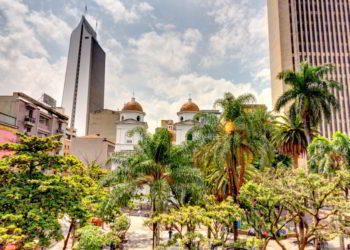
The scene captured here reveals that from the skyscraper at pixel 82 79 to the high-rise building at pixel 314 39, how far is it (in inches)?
2826

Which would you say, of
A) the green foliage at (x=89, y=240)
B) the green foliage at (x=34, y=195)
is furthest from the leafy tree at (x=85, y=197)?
the green foliage at (x=89, y=240)

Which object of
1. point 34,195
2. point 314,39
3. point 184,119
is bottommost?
point 34,195

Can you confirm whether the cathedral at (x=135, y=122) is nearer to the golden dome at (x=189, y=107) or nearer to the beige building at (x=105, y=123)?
the golden dome at (x=189, y=107)

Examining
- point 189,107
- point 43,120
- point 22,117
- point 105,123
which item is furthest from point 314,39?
point 22,117

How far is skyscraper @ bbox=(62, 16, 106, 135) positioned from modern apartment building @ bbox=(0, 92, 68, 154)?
66868 mm

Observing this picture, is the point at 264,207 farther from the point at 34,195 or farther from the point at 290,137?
the point at 290,137

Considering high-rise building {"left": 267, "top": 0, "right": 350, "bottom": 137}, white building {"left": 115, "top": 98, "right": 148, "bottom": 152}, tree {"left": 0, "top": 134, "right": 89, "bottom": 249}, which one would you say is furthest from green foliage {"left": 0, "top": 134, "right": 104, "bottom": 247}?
high-rise building {"left": 267, "top": 0, "right": 350, "bottom": 137}

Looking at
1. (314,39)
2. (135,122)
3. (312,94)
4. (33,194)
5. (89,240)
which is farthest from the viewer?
(314,39)

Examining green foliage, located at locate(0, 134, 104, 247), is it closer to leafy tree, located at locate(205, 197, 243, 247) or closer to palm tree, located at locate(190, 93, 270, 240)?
leafy tree, located at locate(205, 197, 243, 247)

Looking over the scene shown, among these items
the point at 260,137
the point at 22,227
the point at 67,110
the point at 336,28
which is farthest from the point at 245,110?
the point at 67,110

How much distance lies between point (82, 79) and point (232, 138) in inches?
Answer: 4035

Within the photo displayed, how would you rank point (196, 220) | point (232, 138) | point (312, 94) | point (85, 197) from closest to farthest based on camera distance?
point (196, 220), point (232, 138), point (85, 197), point (312, 94)

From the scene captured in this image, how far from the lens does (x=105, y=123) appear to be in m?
74.6

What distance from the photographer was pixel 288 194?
1271cm
